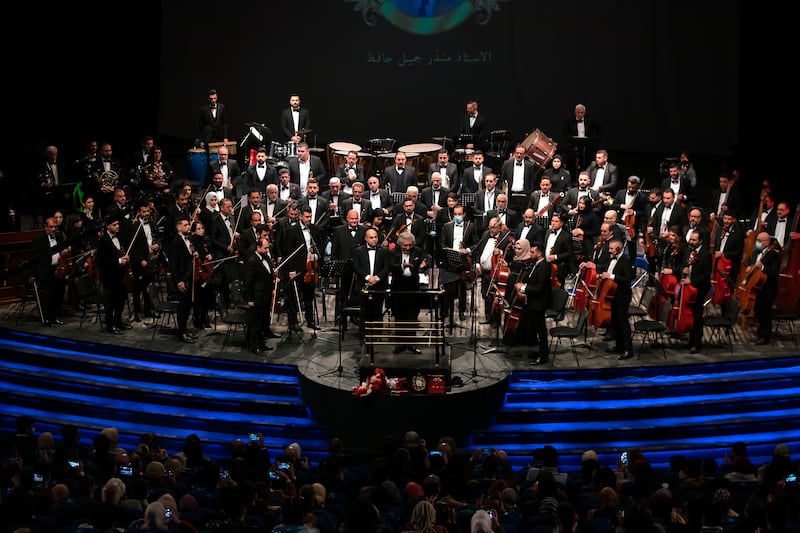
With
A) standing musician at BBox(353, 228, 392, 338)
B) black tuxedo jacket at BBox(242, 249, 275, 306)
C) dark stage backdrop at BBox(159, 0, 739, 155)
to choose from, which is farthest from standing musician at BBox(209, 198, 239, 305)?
dark stage backdrop at BBox(159, 0, 739, 155)

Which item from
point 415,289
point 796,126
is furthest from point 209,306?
point 796,126

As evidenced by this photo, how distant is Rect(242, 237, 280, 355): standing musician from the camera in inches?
525

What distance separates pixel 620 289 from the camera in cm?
1326

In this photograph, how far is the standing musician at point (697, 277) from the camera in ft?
43.8

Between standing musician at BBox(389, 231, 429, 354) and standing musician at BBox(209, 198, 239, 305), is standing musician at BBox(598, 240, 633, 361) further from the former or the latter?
standing musician at BBox(209, 198, 239, 305)

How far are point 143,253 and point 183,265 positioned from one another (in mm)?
781

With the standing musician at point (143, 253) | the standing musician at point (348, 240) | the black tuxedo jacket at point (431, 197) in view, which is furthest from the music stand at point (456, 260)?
the standing musician at point (143, 253)

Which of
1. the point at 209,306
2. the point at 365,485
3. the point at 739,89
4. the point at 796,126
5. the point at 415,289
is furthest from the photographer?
the point at 739,89

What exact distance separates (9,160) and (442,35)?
7732mm

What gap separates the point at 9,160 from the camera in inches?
746

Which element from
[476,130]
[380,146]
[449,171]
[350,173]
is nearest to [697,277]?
[449,171]

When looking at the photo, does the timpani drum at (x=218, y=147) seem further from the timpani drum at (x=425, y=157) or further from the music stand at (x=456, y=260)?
the music stand at (x=456, y=260)

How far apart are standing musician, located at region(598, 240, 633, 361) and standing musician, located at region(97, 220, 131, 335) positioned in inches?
230

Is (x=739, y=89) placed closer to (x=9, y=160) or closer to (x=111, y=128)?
(x=111, y=128)
